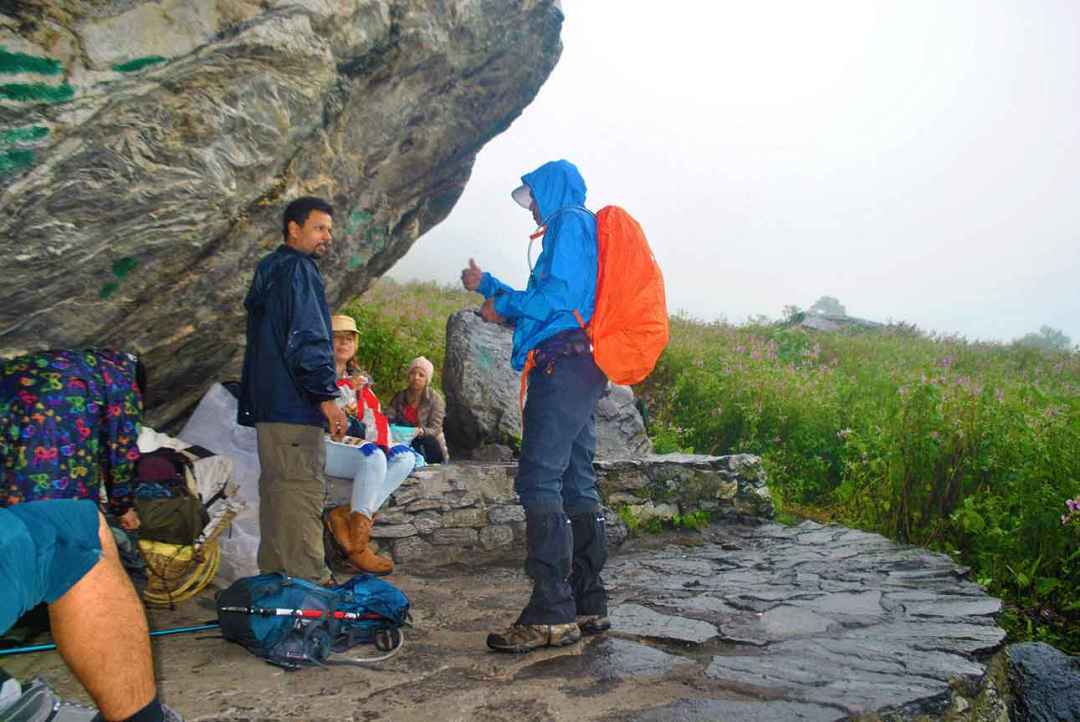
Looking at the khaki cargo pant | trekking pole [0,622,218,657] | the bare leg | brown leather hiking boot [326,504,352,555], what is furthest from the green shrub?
the bare leg

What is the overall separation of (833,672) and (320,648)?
2.46m

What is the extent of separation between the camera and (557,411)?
3773 mm

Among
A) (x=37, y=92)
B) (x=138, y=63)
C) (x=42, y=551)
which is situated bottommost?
(x=42, y=551)

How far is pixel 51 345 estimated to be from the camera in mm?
4020

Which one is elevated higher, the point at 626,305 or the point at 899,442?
the point at 626,305

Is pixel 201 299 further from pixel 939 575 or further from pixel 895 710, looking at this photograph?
pixel 939 575

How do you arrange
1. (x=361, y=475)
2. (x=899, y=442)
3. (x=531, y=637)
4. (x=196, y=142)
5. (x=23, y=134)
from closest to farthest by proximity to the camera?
(x=23, y=134)
(x=531, y=637)
(x=196, y=142)
(x=361, y=475)
(x=899, y=442)

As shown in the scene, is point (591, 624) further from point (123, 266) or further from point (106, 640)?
point (123, 266)

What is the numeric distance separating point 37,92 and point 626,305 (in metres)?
2.75

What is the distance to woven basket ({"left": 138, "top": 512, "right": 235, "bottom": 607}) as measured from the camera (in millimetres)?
4152

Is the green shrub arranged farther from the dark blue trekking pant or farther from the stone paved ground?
the dark blue trekking pant

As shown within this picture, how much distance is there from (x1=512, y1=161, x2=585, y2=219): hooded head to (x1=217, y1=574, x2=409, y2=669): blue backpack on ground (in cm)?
229

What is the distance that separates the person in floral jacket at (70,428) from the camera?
3.52m

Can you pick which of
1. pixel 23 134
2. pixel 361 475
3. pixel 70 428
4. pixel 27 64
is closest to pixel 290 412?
pixel 70 428
